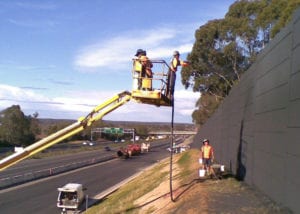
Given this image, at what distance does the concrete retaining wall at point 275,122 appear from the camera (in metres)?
11.0

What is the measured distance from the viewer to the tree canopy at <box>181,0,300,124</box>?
1838 inches

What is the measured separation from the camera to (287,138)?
11.6m

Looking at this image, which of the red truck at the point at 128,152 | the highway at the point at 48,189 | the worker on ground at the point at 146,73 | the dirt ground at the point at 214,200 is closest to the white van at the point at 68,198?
the highway at the point at 48,189

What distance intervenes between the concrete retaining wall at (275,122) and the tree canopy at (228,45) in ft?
85.7

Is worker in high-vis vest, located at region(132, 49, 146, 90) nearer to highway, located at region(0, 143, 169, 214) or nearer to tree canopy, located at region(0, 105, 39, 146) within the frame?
highway, located at region(0, 143, 169, 214)

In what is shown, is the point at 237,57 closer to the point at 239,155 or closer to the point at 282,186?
the point at 239,155

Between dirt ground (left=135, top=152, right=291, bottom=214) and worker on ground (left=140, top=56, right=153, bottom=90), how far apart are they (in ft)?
11.9

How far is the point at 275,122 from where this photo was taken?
514 inches

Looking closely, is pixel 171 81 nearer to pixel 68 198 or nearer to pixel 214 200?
pixel 214 200

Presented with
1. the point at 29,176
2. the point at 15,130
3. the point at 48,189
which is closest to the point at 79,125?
the point at 48,189

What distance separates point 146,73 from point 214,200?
417 centimetres

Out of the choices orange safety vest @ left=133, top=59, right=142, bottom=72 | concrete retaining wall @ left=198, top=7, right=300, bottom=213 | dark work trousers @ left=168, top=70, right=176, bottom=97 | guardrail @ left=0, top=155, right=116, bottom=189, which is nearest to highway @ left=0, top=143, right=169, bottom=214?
guardrail @ left=0, top=155, right=116, bottom=189

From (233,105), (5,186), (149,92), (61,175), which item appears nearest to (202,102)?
(61,175)

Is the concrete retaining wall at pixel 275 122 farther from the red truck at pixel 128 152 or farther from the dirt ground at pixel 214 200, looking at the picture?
the red truck at pixel 128 152
